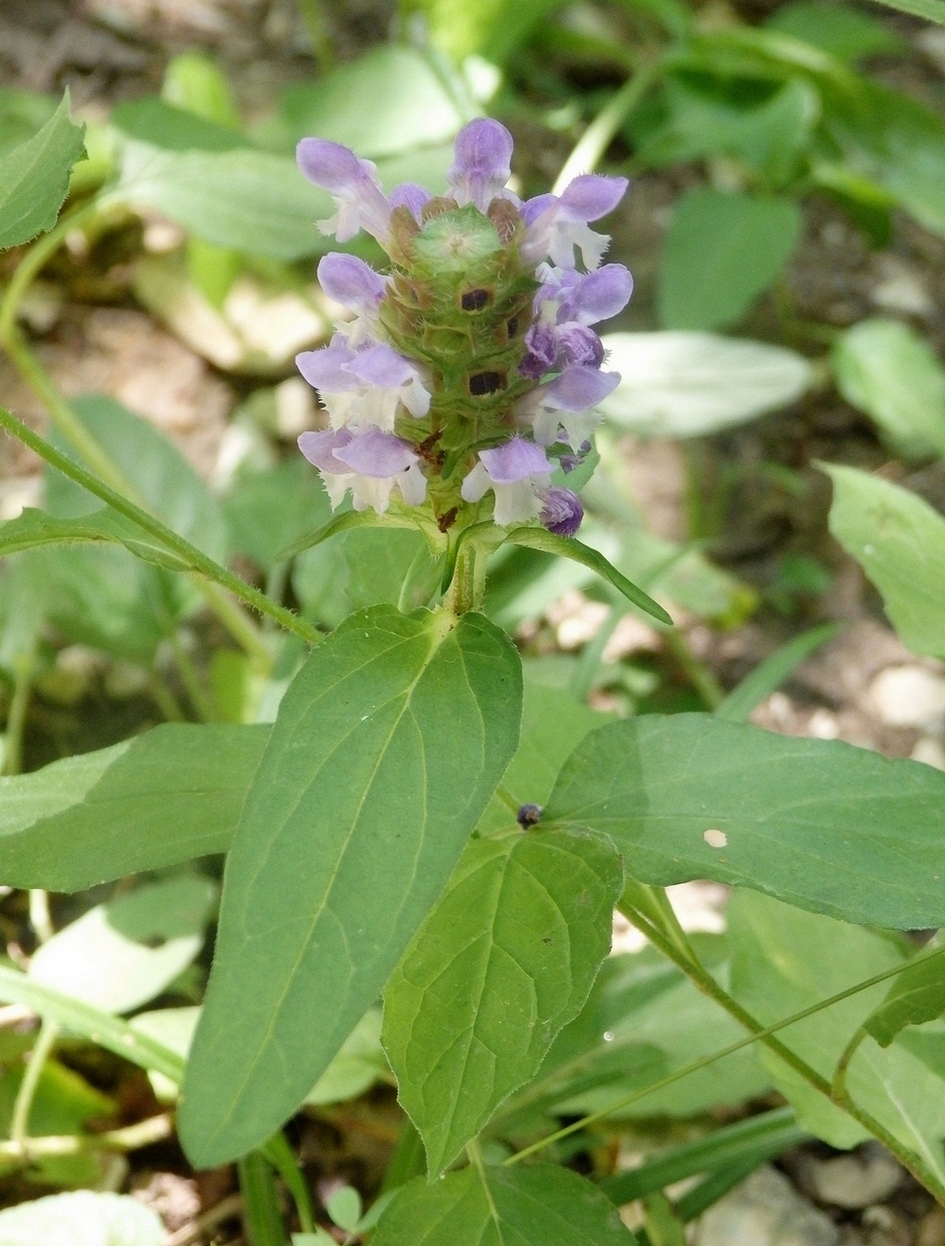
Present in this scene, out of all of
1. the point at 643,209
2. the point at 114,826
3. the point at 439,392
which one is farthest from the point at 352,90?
the point at 114,826

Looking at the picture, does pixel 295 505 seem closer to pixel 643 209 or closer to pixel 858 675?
pixel 858 675

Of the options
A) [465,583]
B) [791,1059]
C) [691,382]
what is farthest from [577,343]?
[691,382]

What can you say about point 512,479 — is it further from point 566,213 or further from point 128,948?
point 128,948

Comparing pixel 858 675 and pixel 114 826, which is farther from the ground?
pixel 114 826

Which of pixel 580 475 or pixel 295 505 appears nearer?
pixel 580 475

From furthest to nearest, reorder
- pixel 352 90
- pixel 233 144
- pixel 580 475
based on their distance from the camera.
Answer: pixel 352 90 < pixel 233 144 < pixel 580 475

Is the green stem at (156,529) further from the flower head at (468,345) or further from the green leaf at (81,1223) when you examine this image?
the green leaf at (81,1223)

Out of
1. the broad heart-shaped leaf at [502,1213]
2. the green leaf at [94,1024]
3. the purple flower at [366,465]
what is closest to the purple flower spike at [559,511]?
the purple flower at [366,465]
